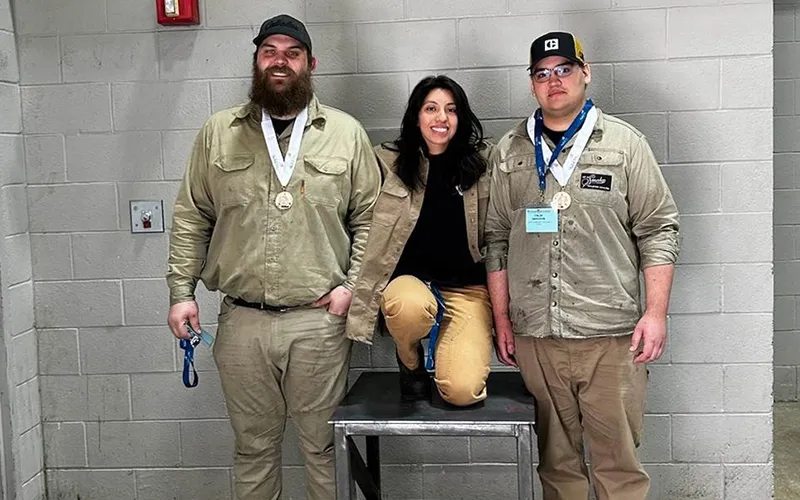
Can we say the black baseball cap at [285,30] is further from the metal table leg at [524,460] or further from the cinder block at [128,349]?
the metal table leg at [524,460]

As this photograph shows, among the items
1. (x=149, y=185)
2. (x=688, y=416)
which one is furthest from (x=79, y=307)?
(x=688, y=416)

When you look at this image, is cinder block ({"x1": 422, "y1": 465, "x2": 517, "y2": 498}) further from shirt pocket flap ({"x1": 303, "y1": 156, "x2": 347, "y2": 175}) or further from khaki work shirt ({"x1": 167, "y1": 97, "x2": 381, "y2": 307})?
shirt pocket flap ({"x1": 303, "y1": 156, "x2": 347, "y2": 175})

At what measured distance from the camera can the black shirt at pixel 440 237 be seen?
253cm

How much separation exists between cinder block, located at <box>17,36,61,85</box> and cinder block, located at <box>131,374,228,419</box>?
3.88ft

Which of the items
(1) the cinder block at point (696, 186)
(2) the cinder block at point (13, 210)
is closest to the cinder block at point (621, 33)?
(1) the cinder block at point (696, 186)

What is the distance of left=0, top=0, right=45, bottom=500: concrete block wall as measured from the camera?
2.98 metres

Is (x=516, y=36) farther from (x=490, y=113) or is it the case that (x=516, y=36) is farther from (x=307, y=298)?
(x=307, y=298)

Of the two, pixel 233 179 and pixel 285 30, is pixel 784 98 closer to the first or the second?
pixel 285 30

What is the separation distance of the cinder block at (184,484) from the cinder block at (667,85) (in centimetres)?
208

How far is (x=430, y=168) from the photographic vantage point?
2.54 metres

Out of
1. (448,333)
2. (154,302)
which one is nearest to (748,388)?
(448,333)

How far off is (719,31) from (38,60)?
2491 mm

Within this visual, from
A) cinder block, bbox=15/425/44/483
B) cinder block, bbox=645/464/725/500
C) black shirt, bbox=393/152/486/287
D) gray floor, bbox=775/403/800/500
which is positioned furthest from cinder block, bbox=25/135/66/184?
gray floor, bbox=775/403/800/500

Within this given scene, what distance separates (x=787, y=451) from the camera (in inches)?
142
